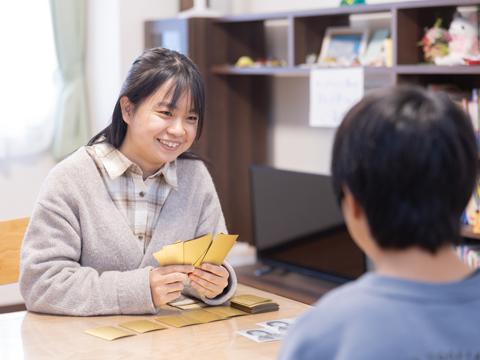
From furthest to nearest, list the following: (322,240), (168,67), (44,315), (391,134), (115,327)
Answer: (322,240) < (168,67) < (44,315) < (115,327) < (391,134)

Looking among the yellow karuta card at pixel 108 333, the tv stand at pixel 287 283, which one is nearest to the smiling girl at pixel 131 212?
the yellow karuta card at pixel 108 333

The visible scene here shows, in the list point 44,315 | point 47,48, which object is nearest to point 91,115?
point 47,48

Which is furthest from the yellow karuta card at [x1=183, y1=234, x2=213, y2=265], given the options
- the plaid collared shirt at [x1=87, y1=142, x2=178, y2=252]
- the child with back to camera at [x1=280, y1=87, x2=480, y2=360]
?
the child with back to camera at [x1=280, y1=87, x2=480, y2=360]

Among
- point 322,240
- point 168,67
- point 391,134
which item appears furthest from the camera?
point 322,240

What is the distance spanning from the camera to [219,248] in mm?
1476

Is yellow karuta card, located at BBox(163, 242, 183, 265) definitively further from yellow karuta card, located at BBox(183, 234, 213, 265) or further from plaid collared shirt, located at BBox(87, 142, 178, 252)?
plaid collared shirt, located at BBox(87, 142, 178, 252)

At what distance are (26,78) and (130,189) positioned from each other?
1.98 metres

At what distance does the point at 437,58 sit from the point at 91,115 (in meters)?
2.02

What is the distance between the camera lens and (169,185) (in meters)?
1.70

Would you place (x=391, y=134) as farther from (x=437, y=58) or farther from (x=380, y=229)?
(x=437, y=58)

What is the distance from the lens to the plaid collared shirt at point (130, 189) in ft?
5.29

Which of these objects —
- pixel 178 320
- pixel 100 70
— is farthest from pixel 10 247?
pixel 100 70

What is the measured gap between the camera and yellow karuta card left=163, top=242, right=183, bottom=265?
138 centimetres

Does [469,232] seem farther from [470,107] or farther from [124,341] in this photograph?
[124,341]
